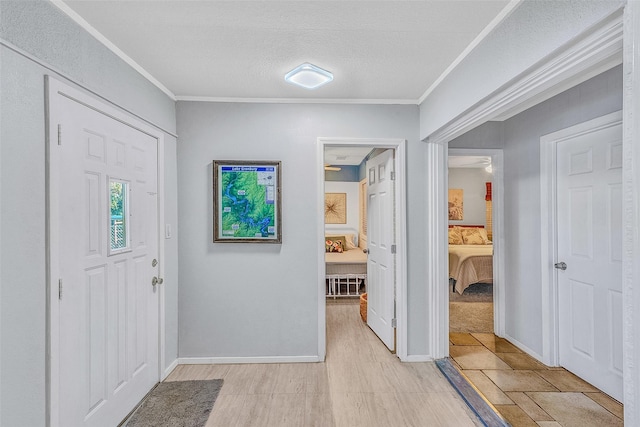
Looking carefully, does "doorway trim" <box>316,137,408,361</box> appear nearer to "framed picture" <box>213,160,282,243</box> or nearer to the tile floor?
"framed picture" <box>213,160,282,243</box>

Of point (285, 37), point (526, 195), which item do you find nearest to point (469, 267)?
point (526, 195)

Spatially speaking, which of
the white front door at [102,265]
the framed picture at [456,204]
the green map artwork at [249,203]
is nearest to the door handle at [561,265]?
the green map artwork at [249,203]

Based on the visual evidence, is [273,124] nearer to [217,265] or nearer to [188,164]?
[188,164]

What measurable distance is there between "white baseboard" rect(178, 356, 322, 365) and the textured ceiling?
2373 millimetres

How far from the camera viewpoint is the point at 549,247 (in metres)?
2.85

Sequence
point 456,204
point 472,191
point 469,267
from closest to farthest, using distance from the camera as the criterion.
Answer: point 469,267, point 456,204, point 472,191

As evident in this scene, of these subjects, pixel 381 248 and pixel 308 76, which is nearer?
pixel 308 76

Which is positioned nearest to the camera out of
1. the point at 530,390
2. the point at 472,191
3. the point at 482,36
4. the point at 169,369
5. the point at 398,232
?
the point at 482,36

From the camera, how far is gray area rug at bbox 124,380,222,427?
2105mm

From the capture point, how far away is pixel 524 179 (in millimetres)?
3162

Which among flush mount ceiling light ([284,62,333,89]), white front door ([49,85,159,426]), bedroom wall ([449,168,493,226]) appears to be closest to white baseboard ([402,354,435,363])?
white front door ([49,85,159,426])

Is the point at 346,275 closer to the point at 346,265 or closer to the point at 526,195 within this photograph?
the point at 346,265

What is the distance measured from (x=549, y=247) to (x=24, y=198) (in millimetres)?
3661

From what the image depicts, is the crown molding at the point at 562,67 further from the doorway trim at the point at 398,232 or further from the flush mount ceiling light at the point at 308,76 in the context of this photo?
the flush mount ceiling light at the point at 308,76
